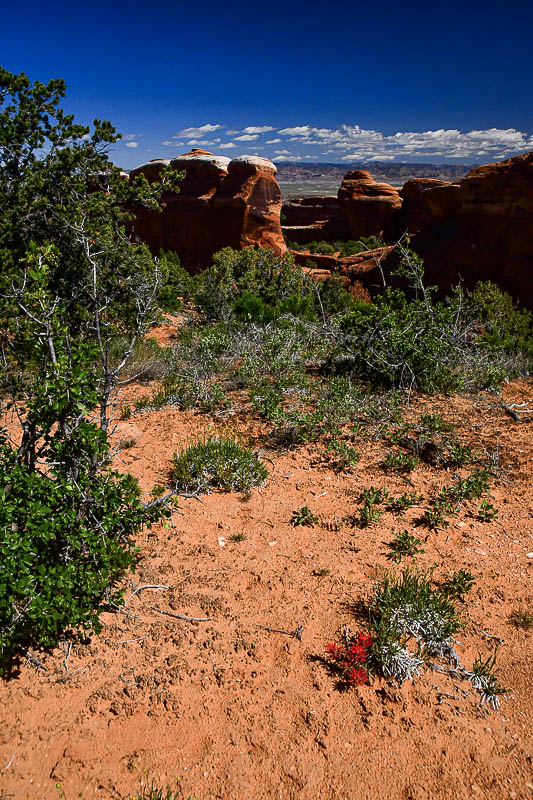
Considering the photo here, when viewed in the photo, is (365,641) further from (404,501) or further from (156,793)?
(404,501)

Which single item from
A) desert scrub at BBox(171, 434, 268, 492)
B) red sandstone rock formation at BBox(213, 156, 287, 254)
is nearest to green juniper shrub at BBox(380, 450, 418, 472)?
desert scrub at BBox(171, 434, 268, 492)

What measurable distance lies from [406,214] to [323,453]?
27735 millimetres

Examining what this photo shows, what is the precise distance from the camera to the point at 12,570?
214 centimetres

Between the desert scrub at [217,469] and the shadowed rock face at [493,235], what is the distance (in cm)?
923

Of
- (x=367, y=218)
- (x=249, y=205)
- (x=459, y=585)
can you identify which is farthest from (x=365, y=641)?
(x=367, y=218)

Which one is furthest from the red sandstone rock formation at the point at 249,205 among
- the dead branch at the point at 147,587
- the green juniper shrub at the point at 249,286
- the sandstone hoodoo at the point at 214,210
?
the dead branch at the point at 147,587

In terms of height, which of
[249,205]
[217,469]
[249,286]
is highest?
[249,205]

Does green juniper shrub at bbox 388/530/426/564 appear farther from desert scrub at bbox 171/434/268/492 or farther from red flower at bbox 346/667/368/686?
desert scrub at bbox 171/434/268/492

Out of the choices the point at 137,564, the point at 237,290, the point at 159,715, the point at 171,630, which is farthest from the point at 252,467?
the point at 237,290

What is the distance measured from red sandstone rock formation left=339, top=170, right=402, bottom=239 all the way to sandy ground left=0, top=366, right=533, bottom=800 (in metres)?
29.8

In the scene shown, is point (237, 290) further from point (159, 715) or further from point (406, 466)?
point (159, 715)

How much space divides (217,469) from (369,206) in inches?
1251

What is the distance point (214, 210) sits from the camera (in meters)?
21.7

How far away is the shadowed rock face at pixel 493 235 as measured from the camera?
10.7 m
